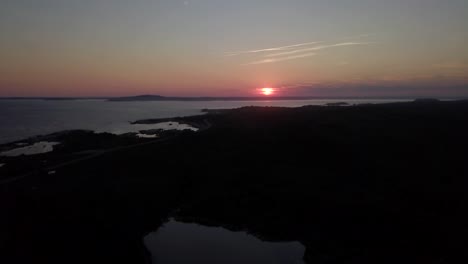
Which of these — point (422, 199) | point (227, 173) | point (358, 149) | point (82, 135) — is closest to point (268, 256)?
point (422, 199)

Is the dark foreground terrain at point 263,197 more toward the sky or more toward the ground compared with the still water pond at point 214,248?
more toward the sky

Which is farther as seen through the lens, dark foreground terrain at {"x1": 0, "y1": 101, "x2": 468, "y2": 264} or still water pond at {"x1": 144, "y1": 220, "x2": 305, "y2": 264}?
still water pond at {"x1": 144, "y1": 220, "x2": 305, "y2": 264}

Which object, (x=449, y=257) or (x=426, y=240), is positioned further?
(x=426, y=240)

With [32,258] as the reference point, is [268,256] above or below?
below

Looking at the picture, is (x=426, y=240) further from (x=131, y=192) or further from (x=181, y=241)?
(x=131, y=192)

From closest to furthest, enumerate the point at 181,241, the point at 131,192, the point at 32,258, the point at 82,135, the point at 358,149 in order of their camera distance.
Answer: the point at 32,258
the point at 181,241
the point at 131,192
the point at 358,149
the point at 82,135
